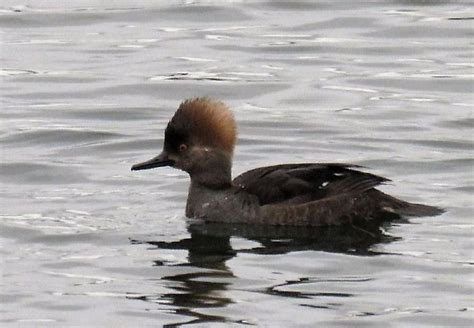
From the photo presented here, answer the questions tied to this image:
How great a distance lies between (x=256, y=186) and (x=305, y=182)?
14.1 inches

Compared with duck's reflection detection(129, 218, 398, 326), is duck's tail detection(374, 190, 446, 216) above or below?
→ above

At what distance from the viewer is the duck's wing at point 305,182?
11898 millimetres

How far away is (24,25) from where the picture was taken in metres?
19.6

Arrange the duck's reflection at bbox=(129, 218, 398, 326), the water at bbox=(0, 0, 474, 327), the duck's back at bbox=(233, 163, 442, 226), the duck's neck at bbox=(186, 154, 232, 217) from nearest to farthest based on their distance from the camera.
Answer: the water at bbox=(0, 0, 474, 327) → the duck's reflection at bbox=(129, 218, 398, 326) → the duck's back at bbox=(233, 163, 442, 226) → the duck's neck at bbox=(186, 154, 232, 217)

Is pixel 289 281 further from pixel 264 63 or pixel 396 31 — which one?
pixel 396 31

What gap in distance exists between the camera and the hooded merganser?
11.9m

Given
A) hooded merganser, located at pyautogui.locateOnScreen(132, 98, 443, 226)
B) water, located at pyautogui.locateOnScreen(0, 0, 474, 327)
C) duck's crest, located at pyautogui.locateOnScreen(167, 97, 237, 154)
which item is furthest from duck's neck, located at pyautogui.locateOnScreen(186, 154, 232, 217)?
water, located at pyautogui.locateOnScreen(0, 0, 474, 327)

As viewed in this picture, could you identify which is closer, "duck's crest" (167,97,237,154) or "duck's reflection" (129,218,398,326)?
"duck's reflection" (129,218,398,326)

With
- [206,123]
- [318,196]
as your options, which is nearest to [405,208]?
[318,196]

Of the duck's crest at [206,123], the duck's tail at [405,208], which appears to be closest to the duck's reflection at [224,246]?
the duck's tail at [405,208]

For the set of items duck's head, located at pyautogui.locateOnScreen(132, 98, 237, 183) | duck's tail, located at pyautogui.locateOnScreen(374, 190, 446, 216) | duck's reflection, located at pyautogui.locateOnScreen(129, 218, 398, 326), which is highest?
duck's head, located at pyautogui.locateOnScreen(132, 98, 237, 183)

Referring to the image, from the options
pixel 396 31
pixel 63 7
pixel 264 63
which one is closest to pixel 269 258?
pixel 264 63

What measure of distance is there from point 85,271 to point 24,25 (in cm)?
932

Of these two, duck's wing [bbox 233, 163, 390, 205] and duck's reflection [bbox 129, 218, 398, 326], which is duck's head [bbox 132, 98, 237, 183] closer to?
duck's wing [bbox 233, 163, 390, 205]
